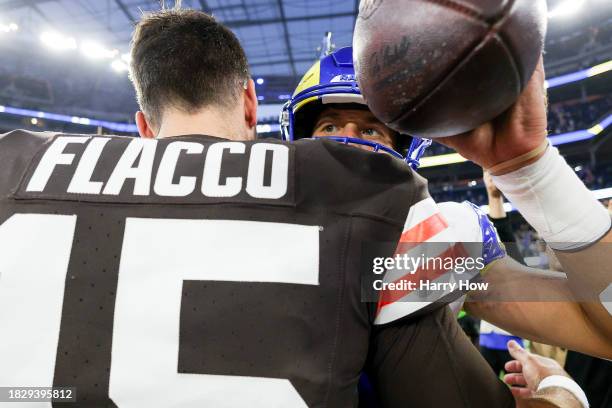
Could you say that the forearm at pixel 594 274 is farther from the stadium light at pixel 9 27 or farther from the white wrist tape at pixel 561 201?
the stadium light at pixel 9 27

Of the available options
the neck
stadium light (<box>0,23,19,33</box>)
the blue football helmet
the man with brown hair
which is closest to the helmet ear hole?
the blue football helmet

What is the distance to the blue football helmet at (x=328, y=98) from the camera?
1724mm

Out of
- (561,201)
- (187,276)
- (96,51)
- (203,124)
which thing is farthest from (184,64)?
(96,51)

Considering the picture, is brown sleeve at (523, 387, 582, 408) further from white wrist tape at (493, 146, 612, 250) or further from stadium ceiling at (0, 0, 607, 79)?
stadium ceiling at (0, 0, 607, 79)

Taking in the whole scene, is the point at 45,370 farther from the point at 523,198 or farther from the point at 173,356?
the point at 523,198

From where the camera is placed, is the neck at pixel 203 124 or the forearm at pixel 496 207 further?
the forearm at pixel 496 207

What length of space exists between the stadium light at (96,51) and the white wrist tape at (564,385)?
1621 cm

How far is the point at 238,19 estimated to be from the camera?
13.0 metres

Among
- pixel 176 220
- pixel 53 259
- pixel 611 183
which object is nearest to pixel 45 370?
pixel 53 259

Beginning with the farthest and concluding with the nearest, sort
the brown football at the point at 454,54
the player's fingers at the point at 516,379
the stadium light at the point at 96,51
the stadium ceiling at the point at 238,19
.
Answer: the stadium light at the point at 96,51 < the stadium ceiling at the point at 238,19 < the player's fingers at the point at 516,379 < the brown football at the point at 454,54

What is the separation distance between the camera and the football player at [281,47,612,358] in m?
1.14

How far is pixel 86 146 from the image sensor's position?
1.00 meters

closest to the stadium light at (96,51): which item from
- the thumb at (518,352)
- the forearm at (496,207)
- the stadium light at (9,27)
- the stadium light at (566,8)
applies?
the stadium light at (9,27)

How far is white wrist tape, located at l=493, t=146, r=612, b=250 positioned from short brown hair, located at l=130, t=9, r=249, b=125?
74cm
